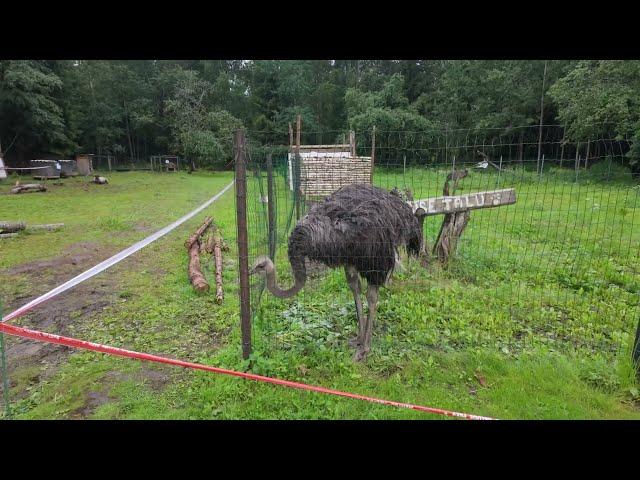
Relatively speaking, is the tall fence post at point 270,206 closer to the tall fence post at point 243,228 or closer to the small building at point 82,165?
the tall fence post at point 243,228

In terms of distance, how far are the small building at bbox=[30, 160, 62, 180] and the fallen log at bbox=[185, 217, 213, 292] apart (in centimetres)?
1867

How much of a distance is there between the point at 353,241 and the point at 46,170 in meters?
25.5

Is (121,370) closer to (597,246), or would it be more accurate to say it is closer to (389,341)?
(389,341)

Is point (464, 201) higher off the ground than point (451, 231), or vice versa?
point (464, 201)

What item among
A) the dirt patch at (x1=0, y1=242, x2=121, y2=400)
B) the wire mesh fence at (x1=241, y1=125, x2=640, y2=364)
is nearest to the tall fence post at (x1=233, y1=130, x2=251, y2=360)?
the wire mesh fence at (x1=241, y1=125, x2=640, y2=364)

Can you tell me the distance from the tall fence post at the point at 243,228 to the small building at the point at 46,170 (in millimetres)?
23743

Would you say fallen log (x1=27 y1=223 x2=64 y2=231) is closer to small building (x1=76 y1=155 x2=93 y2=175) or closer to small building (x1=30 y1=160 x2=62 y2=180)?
small building (x1=30 y1=160 x2=62 y2=180)

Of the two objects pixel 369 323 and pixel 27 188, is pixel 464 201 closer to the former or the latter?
pixel 369 323

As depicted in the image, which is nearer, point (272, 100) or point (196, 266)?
point (196, 266)

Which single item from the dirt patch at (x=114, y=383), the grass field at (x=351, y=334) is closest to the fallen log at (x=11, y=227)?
the grass field at (x=351, y=334)

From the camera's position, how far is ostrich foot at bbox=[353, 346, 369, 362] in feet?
13.5

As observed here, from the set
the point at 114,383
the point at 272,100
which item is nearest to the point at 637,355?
the point at 114,383

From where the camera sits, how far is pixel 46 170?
927 inches

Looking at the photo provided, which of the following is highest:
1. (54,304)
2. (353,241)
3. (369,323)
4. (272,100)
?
(272,100)
